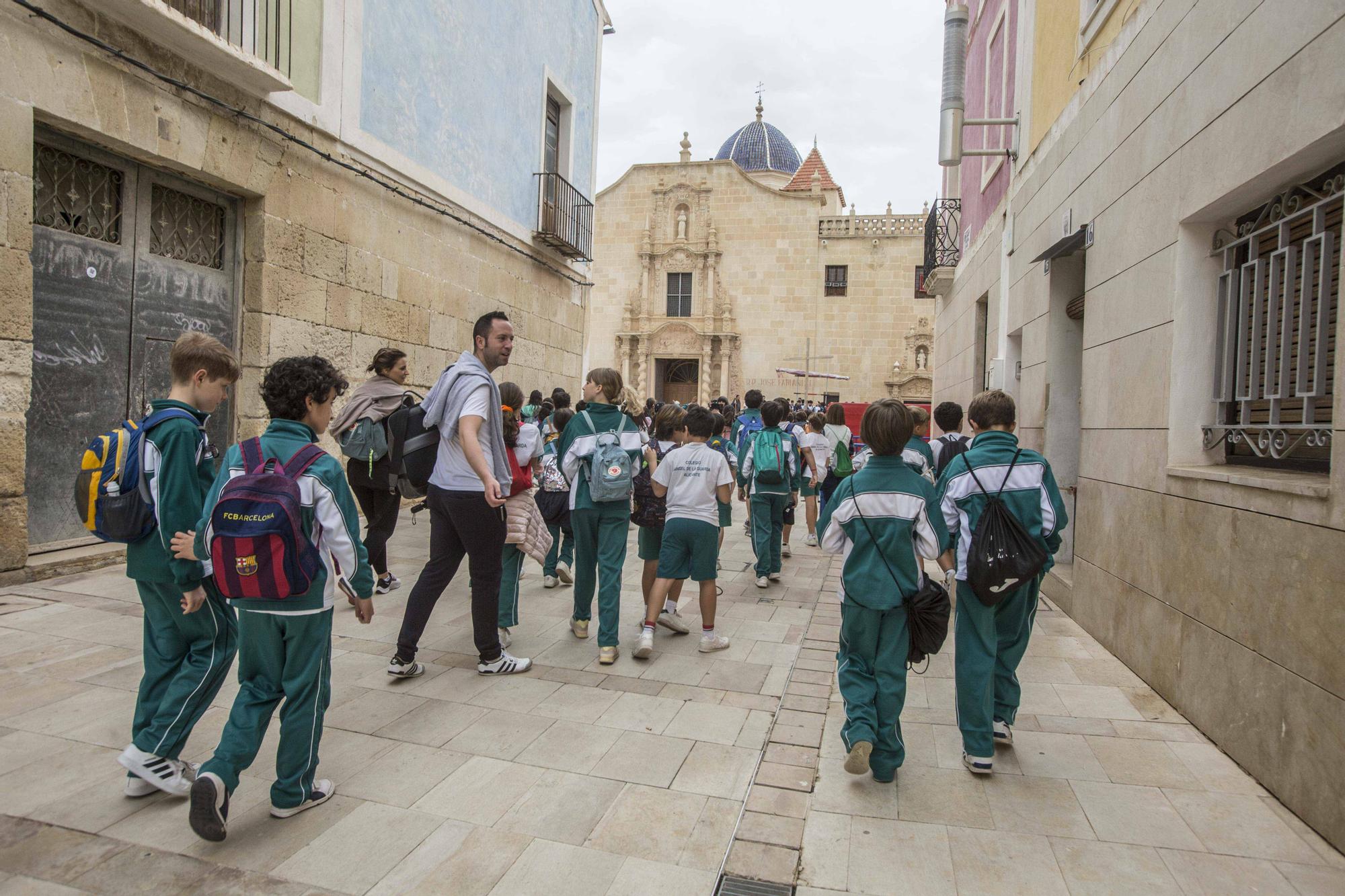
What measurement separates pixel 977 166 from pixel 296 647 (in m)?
11.4

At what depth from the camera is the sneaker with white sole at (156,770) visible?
2910mm

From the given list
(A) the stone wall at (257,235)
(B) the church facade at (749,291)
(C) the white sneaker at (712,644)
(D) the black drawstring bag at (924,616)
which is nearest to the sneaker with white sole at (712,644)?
(C) the white sneaker at (712,644)

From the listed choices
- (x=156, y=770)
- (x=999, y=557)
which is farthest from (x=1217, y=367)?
(x=156, y=770)

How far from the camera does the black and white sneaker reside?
2.55 metres

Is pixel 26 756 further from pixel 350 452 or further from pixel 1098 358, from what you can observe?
pixel 1098 358

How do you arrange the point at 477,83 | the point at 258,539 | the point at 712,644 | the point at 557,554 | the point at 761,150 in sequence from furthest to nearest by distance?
the point at 761,150, the point at 477,83, the point at 557,554, the point at 712,644, the point at 258,539

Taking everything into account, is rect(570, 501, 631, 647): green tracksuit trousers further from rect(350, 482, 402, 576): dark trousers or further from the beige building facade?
the beige building facade

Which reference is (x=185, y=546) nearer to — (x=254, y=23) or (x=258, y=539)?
(x=258, y=539)

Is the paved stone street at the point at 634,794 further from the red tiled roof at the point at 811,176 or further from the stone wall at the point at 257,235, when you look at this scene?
the red tiled roof at the point at 811,176

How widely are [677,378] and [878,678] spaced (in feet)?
93.4

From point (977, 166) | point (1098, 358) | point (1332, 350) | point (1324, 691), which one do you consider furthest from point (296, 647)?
point (977, 166)

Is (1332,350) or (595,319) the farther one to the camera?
(595,319)

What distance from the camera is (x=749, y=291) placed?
30.5 m

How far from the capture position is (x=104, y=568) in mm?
6184
